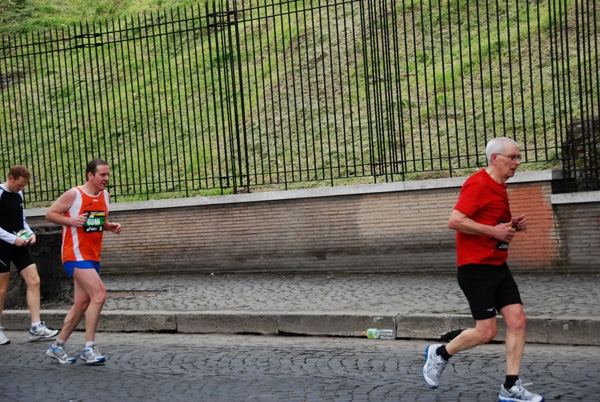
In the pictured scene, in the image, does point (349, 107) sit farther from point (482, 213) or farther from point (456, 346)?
point (456, 346)

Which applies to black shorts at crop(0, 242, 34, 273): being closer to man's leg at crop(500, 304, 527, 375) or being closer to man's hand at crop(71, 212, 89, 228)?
man's hand at crop(71, 212, 89, 228)

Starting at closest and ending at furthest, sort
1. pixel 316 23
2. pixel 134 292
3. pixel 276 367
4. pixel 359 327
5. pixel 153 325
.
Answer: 1. pixel 276 367
2. pixel 359 327
3. pixel 153 325
4. pixel 134 292
5. pixel 316 23

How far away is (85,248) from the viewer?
20.8 ft

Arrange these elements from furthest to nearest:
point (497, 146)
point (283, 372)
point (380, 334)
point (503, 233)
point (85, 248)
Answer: point (380, 334) → point (85, 248) → point (283, 372) → point (497, 146) → point (503, 233)

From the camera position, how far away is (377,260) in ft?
34.1

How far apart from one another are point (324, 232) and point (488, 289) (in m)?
6.02

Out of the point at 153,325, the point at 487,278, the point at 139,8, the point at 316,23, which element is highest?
the point at 139,8

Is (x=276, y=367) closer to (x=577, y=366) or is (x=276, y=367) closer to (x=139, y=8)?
(x=577, y=366)

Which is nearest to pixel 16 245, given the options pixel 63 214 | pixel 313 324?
pixel 63 214

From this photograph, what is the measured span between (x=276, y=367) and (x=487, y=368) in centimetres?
175

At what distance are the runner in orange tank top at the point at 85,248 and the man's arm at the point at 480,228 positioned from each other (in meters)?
A: 3.31

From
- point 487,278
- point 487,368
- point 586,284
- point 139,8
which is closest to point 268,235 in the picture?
point 586,284

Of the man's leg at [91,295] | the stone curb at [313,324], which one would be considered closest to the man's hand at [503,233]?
the stone curb at [313,324]

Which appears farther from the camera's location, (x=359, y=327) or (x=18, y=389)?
(x=359, y=327)
